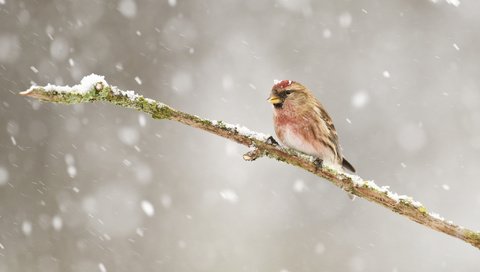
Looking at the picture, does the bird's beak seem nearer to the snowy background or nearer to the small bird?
the small bird

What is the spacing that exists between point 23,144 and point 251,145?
8017 millimetres

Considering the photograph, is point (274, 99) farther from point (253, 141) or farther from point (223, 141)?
point (223, 141)

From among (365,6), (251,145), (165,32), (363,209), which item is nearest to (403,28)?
(365,6)

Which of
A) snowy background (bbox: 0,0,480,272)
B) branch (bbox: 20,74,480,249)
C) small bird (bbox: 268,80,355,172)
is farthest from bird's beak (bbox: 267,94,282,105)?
snowy background (bbox: 0,0,480,272)

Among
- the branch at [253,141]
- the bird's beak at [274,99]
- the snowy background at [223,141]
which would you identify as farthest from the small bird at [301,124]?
the snowy background at [223,141]

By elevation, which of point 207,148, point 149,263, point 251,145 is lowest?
point 251,145

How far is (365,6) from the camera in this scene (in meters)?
14.2

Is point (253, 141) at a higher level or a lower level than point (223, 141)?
lower

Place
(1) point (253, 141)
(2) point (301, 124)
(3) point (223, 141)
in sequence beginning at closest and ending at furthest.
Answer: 1. (1) point (253, 141)
2. (2) point (301, 124)
3. (3) point (223, 141)

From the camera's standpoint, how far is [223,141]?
13.5 meters

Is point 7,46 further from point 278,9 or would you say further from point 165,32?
point 278,9

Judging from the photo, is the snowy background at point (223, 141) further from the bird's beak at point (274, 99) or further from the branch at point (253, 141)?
the branch at point (253, 141)

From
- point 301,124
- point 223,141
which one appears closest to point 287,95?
point 301,124

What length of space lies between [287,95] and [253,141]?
4.51ft
